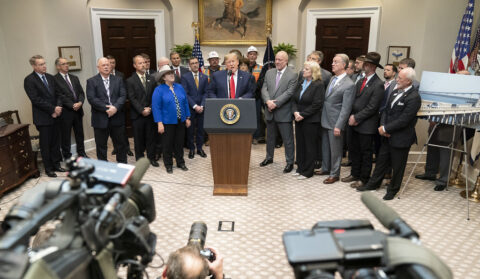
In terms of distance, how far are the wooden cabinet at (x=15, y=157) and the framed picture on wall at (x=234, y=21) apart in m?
4.57

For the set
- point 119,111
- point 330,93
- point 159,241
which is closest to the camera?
point 159,241

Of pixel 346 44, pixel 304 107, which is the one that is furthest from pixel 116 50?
pixel 346 44

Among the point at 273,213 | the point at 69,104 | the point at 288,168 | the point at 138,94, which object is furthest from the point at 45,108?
the point at 288,168

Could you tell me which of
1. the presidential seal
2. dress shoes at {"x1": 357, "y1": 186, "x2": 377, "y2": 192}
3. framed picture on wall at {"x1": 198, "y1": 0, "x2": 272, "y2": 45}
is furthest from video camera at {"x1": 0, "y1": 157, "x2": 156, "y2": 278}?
framed picture on wall at {"x1": 198, "y1": 0, "x2": 272, "y2": 45}

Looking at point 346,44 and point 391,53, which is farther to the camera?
point 346,44

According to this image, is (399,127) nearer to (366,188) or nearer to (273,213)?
(366,188)

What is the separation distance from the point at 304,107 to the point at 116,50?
4218 mm

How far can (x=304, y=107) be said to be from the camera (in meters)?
5.18

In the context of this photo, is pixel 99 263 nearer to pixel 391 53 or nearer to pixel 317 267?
pixel 317 267

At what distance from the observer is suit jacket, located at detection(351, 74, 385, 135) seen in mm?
4727

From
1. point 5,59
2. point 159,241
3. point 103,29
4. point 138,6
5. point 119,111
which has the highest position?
point 138,6

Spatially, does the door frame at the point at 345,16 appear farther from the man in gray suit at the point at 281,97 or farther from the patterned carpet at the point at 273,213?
the patterned carpet at the point at 273,213

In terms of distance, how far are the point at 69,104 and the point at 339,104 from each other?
3905mm

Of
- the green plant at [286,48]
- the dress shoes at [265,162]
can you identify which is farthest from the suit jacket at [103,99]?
the green plant at [286,48]
